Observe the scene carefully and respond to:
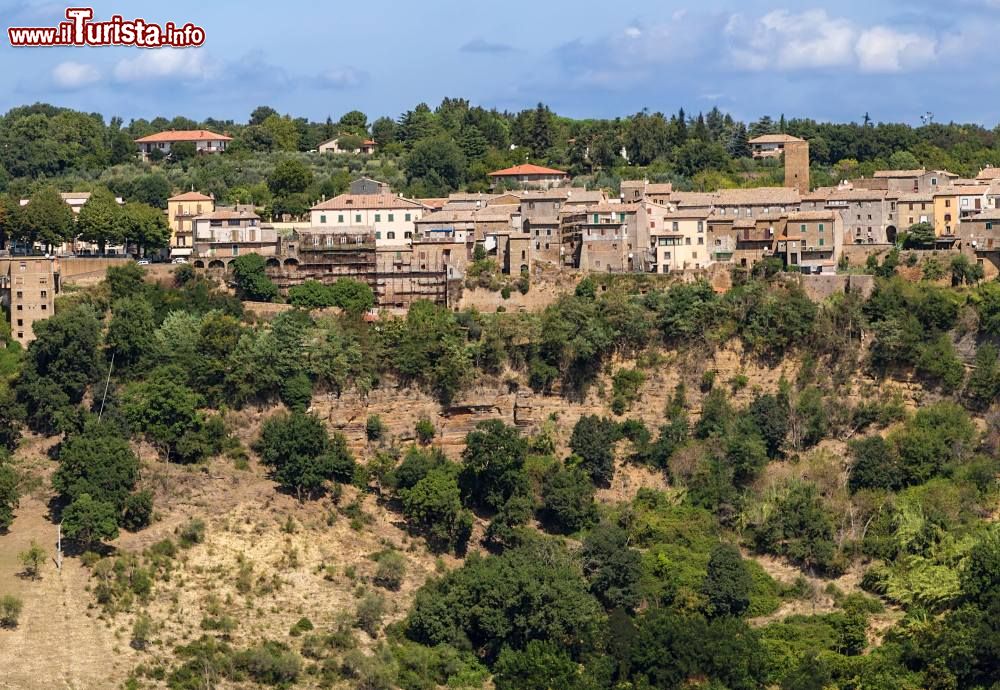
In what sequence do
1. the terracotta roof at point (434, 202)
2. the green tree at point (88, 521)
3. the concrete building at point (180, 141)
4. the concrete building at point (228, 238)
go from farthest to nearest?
the concrete building at point (180, 141) < the terracotta roof at point (434, 202) < the concrete building at point (228, 238) < the green tree at point (88, 521)

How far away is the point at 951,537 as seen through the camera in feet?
194

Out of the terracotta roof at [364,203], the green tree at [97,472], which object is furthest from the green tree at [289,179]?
the green tree at [97,472]

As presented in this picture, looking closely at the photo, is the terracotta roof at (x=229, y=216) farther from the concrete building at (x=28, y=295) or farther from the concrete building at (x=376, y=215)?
the concrete building at (x=28, y=295)

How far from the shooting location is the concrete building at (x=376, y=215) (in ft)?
250

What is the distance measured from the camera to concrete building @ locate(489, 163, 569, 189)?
8969cm

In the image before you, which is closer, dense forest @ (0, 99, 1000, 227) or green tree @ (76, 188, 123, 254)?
green tree @ (76, 188, 123, 254)

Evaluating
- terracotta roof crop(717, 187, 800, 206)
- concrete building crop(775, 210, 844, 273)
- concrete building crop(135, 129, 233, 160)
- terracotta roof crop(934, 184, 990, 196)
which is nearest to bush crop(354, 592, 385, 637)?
concrete building crop(775, 210, 844, 273)

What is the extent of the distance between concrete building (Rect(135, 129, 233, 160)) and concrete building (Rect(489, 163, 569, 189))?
51.5ft

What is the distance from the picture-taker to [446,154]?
91750 mm

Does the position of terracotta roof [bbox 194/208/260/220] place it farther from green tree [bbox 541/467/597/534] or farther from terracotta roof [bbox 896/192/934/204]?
terracotta roof [bbox 896/192/934/204]

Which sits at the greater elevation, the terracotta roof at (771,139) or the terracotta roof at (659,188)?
the terracotta roof at (771,139)

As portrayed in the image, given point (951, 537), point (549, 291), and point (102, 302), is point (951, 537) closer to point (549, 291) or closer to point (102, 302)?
point (549, 291)

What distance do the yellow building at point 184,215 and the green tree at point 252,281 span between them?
19.5 feet

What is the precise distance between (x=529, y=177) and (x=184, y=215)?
17242 millimetres
